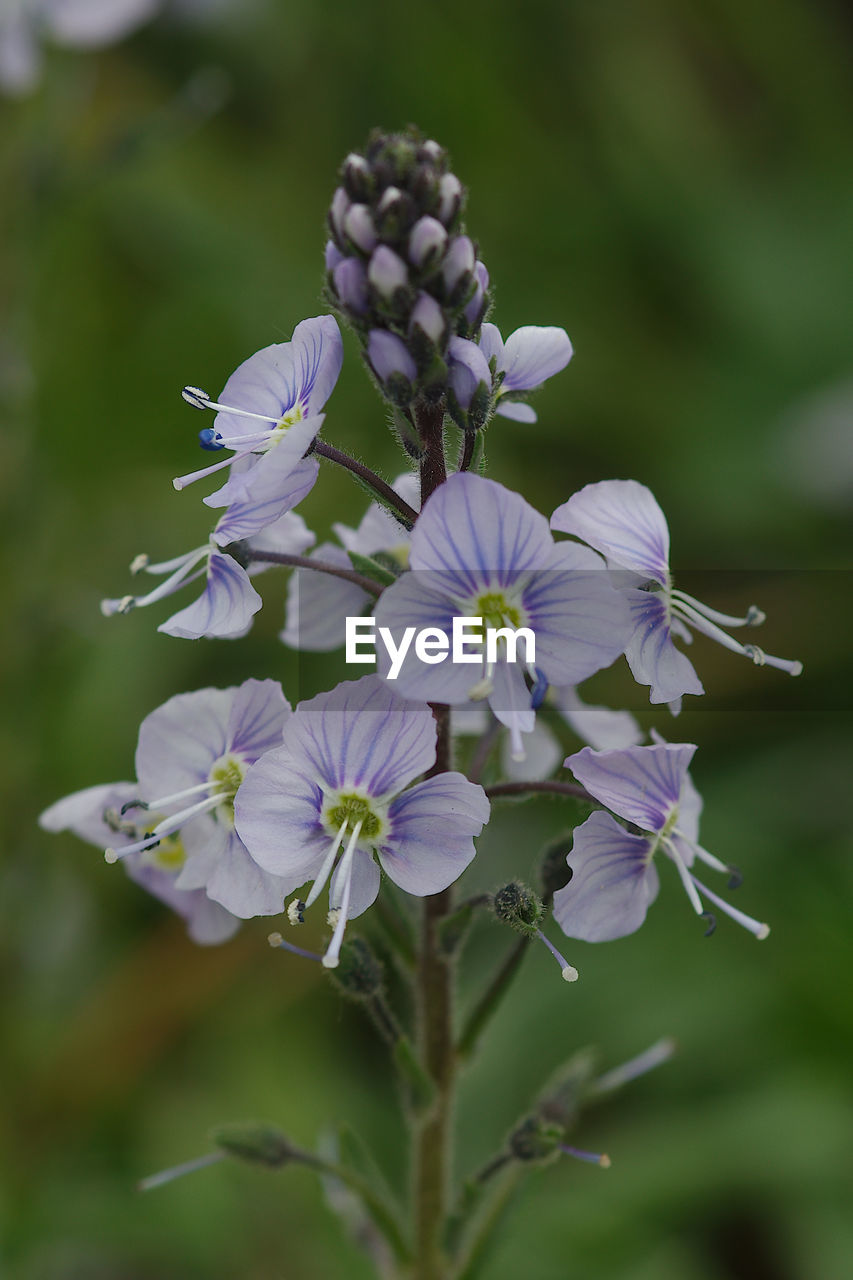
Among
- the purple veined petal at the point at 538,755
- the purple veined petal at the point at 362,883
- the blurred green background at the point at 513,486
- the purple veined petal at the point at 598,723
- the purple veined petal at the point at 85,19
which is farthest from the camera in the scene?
the purple veined petal at the point at 85,19

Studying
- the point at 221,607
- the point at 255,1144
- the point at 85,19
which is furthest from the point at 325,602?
the point at 85,19

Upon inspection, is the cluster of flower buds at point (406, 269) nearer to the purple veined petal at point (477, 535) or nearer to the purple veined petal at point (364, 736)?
the purple veined petal at point (477, 535)

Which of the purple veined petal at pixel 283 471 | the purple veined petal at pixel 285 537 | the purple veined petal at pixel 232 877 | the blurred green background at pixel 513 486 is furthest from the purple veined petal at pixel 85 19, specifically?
the purple veined petal at pixel 232 877

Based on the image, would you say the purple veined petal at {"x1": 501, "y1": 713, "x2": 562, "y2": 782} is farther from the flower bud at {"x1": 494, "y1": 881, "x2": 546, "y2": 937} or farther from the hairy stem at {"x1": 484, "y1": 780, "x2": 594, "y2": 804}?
the flower bud at {"x1": 494, "y1": 881, "x2": 546, "y2": 937}

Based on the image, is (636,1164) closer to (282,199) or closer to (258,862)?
(258,862)

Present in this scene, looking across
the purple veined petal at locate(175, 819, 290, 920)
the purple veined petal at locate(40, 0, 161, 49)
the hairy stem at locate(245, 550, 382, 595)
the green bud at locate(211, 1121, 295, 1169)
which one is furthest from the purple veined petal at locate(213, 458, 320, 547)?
the purple veined petal at locate(40, 0, 161, 49)

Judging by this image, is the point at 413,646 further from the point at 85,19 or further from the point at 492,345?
the point at 85,19

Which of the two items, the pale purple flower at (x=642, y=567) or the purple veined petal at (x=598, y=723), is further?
the purple veined petal at (x=598, y=723)
